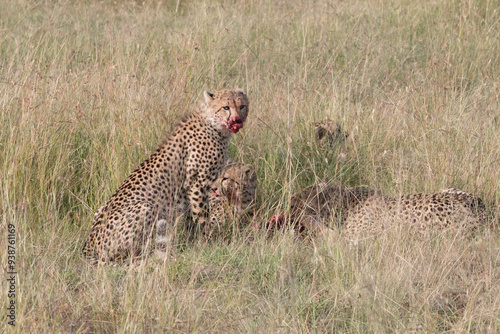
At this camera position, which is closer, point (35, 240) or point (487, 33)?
point (35, 240)

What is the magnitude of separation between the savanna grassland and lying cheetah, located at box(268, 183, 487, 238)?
13 centimetres

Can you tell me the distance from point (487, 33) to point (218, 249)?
428 cm

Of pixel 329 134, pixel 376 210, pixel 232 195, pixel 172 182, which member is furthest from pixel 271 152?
pixel 376 210

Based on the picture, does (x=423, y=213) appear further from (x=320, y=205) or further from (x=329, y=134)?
(x=329, y=134)

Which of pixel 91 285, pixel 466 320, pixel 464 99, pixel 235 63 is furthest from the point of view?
pixel 235 63

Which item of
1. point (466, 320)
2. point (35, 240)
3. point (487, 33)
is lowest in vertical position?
point (35, 240)

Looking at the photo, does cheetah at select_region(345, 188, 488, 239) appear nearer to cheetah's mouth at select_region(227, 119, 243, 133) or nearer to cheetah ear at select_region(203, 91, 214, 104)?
cheetah's mouth at select_region(227, 119, 243, 133)

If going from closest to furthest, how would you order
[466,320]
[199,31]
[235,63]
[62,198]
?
[466,320]
[62,198]
[235,63]
[199,31]

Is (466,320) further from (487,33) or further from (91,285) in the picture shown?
(487,33)

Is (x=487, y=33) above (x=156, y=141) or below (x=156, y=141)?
above

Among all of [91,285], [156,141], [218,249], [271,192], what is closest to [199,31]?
[156,141]

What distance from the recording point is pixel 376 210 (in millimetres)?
4199

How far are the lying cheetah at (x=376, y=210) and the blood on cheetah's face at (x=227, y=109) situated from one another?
62 cm

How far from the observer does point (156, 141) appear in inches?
192
